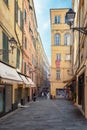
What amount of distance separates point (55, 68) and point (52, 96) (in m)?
5.92

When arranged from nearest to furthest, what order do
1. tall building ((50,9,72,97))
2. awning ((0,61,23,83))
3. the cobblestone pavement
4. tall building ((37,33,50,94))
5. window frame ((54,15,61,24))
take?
the cobblestone pavement
awning ((0,61,23,83))
tall building ((50,9,72,97))
window frame ((54,15,61,24))
tall building ((37,33,50,94))

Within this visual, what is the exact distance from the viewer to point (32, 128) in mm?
13375

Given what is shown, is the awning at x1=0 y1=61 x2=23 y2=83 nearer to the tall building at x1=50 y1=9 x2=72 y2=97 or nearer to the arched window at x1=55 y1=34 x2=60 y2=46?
the tall building at x1=50 y1=9 x2=72 y2=97

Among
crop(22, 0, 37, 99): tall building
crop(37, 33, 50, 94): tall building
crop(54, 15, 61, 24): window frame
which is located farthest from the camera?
crop(37, 33, 50, 94): tall building

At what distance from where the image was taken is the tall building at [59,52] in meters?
58.1

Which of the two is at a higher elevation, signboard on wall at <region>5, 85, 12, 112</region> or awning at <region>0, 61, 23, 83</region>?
awning at <region>0, 61, 23, 83</region>

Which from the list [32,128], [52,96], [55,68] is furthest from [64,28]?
[32,128]

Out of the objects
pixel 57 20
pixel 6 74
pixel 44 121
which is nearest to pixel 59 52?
pixel 57 20

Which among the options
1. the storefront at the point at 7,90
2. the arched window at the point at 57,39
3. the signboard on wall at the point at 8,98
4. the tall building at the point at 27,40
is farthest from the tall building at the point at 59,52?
the signboard on wall at the point at 8,98

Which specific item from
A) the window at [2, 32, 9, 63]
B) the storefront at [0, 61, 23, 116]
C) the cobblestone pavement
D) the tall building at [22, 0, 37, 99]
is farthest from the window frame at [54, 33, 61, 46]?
the cobblestone pavement

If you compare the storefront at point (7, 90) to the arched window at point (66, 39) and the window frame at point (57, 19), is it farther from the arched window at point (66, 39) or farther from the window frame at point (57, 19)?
the window frame at point (57, 19)

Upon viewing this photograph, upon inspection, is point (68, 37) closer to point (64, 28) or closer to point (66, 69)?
point (64, 28)

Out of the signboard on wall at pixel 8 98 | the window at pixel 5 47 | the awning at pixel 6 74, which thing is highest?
the window at pixel 5 47

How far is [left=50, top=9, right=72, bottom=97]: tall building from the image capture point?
58094 millimetres
